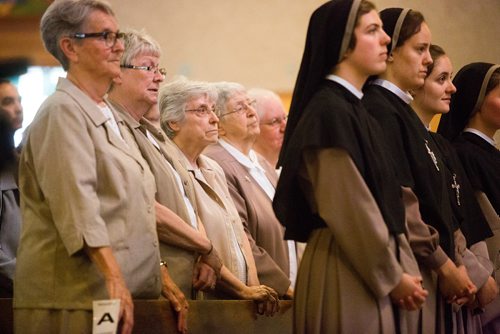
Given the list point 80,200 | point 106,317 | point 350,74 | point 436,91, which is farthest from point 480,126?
point 106,317

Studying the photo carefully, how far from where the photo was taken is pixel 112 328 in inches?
117

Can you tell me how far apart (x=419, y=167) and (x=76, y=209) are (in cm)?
146

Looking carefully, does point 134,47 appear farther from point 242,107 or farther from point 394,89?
point 242,107

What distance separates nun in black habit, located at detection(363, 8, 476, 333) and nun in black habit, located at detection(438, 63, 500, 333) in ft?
2.31

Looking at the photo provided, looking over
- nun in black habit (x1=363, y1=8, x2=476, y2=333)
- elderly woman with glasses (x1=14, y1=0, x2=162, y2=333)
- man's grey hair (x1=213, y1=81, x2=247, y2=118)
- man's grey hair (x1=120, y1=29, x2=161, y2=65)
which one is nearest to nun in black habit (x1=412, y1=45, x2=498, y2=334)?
nun in black habit (x1=363, y1=8, x2=476, y2=333)

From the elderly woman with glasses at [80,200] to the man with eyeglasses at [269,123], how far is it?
2.82 meters

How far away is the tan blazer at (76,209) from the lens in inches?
127

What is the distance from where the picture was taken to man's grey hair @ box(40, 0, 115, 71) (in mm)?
3570

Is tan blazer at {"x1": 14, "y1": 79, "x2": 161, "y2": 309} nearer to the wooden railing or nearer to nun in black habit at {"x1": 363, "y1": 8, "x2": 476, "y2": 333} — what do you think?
the wooden railing

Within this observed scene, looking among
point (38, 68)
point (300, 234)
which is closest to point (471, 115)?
point (300, 234)

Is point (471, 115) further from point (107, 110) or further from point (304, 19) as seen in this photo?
point (304, 19)

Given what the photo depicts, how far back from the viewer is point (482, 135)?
17.2 ft

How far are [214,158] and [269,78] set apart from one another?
2839 mm

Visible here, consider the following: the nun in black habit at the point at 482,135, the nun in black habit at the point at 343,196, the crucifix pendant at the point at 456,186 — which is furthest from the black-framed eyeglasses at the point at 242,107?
the nun in black habit at the point at 343,196
